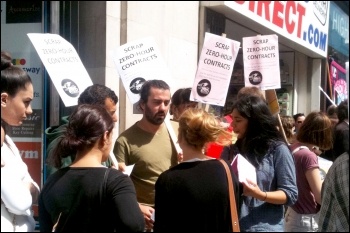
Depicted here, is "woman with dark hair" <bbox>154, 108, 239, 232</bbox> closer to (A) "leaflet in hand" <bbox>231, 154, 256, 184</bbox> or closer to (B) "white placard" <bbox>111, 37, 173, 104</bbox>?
(A) "leaflet in hand" <bbox>231, 154, 256, 184</bbox>

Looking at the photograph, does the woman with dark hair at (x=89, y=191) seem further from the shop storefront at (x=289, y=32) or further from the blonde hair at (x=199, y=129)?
the shop storefront at (x=289, y=32)

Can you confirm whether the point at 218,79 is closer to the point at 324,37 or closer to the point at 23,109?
the point at 23,109

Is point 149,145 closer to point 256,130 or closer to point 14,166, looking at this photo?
point 256,130

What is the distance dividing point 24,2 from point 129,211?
15.0 ft

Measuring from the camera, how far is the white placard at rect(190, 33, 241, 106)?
5.80m

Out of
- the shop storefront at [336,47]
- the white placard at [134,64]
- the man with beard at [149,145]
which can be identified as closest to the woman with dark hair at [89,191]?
the man with beard at [149,145]

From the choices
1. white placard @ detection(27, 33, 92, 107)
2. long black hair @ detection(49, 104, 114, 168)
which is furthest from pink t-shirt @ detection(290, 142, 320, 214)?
long black hair @ detection(49, 104, 114, 168)

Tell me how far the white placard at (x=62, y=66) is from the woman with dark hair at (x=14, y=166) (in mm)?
1225

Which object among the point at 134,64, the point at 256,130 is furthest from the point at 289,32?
the point at 256,130

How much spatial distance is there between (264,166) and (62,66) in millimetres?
1646

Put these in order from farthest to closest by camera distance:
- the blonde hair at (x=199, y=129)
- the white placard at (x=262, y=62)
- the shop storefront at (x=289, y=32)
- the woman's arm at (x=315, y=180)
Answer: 1. the shop storefront at (x=289, y=32)
2. the white placard at (x=262, y=62)
3. the woman's arm at (x=315, y=180)
4. the blonde hair at (x=199, y=129)

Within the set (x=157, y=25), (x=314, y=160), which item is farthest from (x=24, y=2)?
(x=314, y=160)

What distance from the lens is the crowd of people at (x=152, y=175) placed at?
2.89 meters

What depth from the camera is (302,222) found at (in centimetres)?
489
